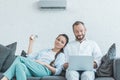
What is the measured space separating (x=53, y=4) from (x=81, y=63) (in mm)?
1274

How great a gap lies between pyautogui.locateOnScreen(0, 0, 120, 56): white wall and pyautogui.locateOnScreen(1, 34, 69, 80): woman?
30 centimetres

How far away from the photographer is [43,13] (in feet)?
13.8

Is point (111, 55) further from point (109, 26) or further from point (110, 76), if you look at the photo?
point (109, 26)

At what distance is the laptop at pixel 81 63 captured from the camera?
3.11m

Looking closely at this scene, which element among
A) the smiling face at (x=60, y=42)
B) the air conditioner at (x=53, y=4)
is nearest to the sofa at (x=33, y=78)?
the smiling face at (x=60, y=42)

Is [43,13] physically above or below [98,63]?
above

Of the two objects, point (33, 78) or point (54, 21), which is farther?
point (54, 21)

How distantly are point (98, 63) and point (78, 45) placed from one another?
1.18ft

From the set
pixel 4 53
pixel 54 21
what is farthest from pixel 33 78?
pixel 54 21

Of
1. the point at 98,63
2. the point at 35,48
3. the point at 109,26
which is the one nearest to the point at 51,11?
the point at 35,48

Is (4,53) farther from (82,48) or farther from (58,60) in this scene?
(82,48)

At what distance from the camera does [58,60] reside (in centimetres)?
355

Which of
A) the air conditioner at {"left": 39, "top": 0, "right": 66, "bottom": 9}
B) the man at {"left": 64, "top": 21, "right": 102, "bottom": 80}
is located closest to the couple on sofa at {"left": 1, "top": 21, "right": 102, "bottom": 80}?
the man at {"left": 64, "top": 21, "right": 102, "bottom": 80}

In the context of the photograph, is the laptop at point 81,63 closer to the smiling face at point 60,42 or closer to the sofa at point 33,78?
the sofa at point 33,78
